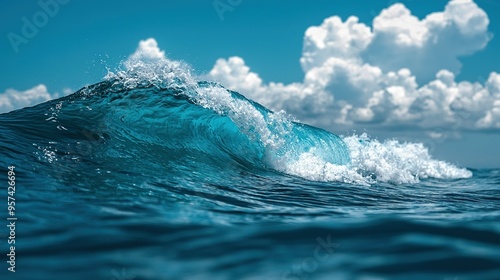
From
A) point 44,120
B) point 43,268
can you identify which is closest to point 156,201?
point 43,268

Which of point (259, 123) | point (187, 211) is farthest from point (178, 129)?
point (187, 211)

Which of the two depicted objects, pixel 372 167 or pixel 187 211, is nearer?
pixel 187 211

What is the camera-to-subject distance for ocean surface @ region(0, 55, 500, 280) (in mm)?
3059

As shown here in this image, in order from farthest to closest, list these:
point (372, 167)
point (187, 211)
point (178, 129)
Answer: point (372, 167) < point (178, 129) < point (187, 211)

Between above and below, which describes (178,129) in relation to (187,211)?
above

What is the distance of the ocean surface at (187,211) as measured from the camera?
3.06m

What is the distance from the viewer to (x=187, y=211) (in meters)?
4.71

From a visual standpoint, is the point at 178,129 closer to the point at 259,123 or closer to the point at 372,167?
the point at 259,123

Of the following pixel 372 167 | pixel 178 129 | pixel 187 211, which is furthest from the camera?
pixel 372 167

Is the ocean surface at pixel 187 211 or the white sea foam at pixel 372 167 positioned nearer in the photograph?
the ocean surface at pixel 187 211

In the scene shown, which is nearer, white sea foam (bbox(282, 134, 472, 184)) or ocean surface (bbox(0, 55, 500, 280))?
ocean surface (bbox(0, 55, 500, 280))

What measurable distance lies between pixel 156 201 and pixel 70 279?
2228 mm

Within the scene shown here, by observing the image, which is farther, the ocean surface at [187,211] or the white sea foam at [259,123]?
the white sea foam at [259,123]

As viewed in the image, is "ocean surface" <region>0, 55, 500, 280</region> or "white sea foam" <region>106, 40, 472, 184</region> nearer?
"ocean surface" <region>0, 55, 500, 280</region>
